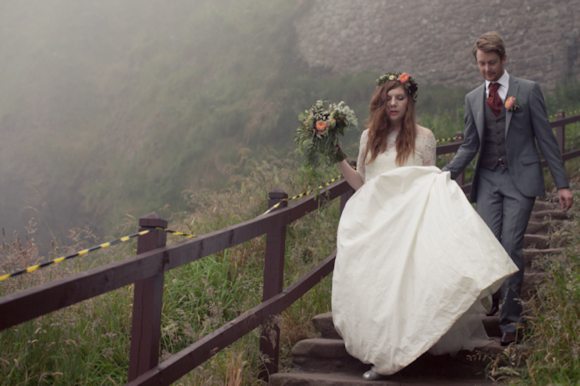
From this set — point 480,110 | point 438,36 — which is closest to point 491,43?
point 480,110

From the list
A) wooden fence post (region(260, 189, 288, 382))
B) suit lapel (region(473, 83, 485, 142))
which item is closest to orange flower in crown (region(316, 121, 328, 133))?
wooden fence post (region(260, 189, 288, 382))

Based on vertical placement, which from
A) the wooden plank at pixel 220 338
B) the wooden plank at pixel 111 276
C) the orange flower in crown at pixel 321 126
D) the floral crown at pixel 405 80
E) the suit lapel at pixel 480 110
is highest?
the floral crown at pixel 405 80

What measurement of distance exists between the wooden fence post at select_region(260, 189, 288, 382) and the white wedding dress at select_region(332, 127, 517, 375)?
0.42 meters

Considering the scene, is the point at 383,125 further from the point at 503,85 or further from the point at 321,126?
the point at 503,85

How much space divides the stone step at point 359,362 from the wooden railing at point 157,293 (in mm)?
308

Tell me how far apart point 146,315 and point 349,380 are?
1.44 meters

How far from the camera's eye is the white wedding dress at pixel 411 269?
2857 mm

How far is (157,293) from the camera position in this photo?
8.07ft

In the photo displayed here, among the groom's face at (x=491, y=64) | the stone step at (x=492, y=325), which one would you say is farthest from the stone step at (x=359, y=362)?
the groom's face at (x=491, y=64)

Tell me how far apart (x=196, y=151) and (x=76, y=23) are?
11776 millimetres

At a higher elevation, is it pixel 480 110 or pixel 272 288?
pixel 480 110

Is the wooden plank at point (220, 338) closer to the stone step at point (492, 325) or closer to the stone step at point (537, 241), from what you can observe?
the stone step at point (492, 325)

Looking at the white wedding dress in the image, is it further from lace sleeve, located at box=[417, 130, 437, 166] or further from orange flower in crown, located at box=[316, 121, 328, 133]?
orange flower in crown, located at box=[316, 121, 328, 133]

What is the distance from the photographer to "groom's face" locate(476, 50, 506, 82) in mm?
3535
